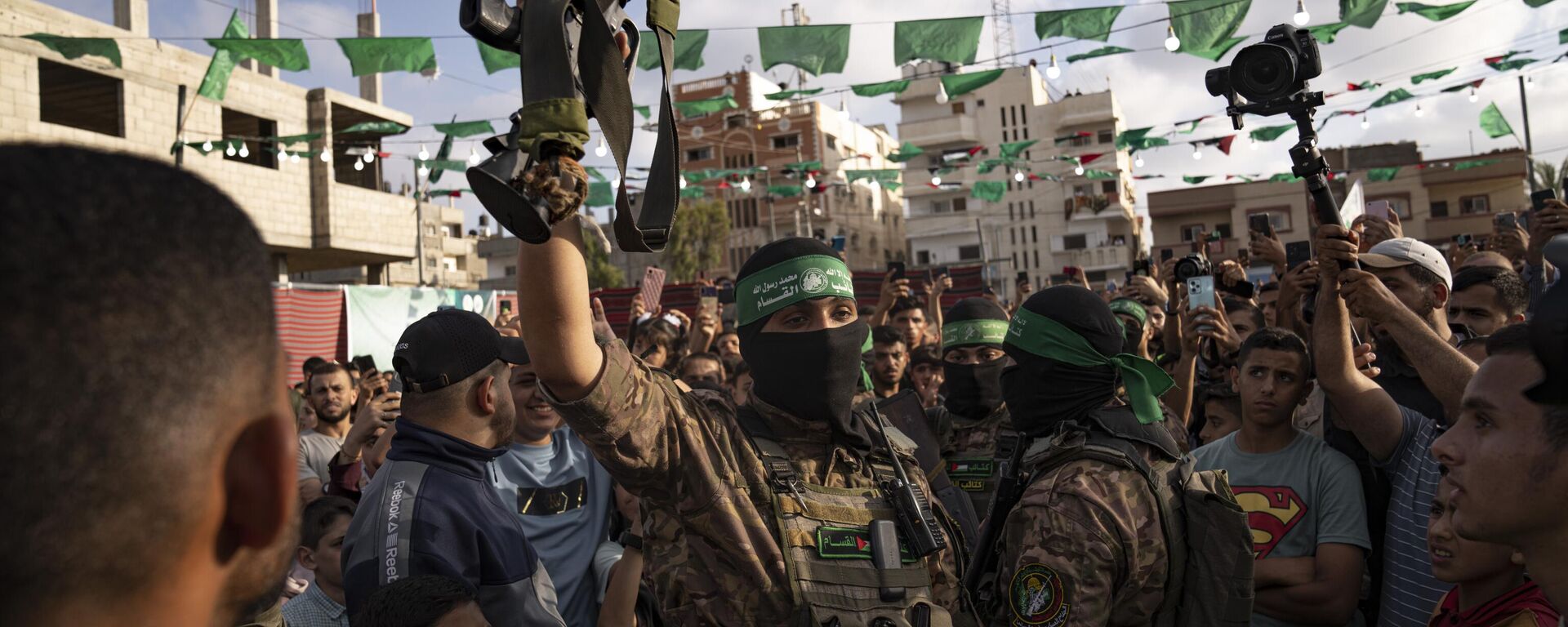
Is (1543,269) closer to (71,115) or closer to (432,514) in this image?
(432,514)

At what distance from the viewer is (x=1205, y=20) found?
11.5m

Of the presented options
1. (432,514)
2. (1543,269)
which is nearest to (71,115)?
(432,514)

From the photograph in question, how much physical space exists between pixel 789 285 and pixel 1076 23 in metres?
10.2

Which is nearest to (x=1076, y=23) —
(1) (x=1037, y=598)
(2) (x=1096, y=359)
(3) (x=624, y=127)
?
(2) (x=1096, y=359)

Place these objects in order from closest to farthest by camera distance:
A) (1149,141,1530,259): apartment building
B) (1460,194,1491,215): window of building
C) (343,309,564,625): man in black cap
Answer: (343,309,564,625): man in black cap < (1149,141,1530,259): apartment building < (1460,194,1491,215): window of building

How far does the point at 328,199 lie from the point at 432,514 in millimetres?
25591

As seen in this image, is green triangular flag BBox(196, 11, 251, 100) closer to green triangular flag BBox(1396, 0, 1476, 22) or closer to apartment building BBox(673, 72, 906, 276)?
green triangular flag BBox(1396, 0, 1476, 22)

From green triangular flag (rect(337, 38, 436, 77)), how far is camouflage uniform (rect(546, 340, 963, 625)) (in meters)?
10.5

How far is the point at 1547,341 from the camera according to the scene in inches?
75.5

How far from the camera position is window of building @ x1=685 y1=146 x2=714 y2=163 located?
2459 inches

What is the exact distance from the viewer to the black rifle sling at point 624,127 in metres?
2.11

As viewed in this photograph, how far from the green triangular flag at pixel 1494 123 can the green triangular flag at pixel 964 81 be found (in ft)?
27.8

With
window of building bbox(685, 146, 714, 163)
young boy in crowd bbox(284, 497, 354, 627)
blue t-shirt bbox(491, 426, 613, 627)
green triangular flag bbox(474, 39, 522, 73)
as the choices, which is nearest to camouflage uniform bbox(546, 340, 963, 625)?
blue t-shirt bbox(491, 426, 613, 627)

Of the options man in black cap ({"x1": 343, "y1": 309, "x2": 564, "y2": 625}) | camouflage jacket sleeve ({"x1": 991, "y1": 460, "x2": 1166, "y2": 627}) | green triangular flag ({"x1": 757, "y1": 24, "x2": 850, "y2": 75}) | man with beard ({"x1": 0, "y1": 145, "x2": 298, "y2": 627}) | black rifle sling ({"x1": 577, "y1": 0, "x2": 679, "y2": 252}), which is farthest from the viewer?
green triangular flag ({"x1": 757, "y1": 24, "x2": 850, "y2": 75})
